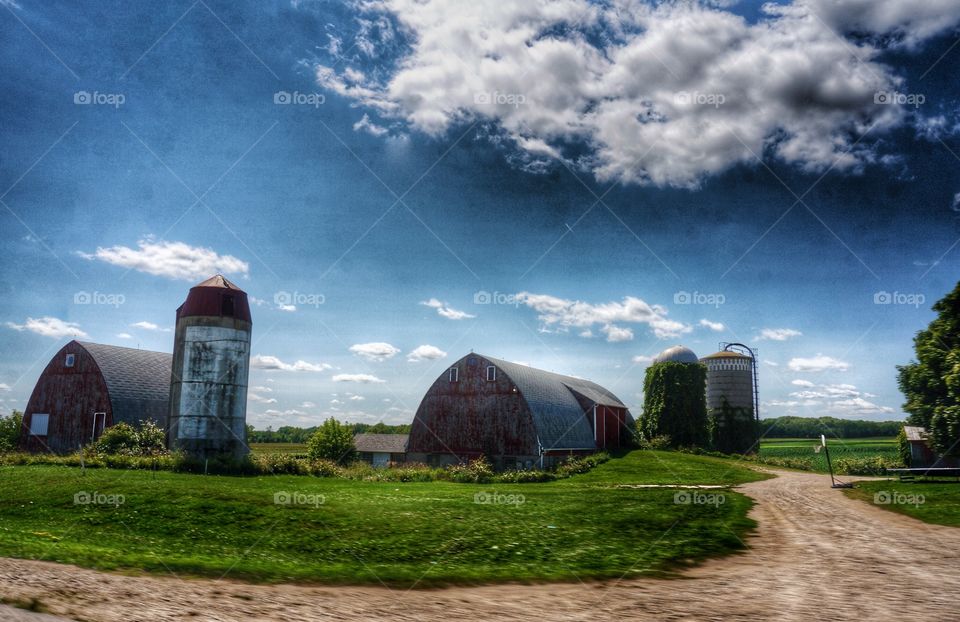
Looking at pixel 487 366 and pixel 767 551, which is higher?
pixel 487 366

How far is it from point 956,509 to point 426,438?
119 feet

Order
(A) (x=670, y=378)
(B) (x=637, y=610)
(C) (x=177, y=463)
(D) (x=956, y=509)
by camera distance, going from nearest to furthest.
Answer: (B) (x=637, y=610)
(D) (x=956, y=509)
(C) (x=177, y=463)
(A) (x=670, y=378)

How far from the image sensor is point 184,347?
3819 centimetres

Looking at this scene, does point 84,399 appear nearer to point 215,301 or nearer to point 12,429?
point 12,429

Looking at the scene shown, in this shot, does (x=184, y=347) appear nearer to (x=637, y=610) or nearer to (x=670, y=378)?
(x=637, y=610)

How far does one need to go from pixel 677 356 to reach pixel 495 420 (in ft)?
87.2

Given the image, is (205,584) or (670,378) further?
(670,378)

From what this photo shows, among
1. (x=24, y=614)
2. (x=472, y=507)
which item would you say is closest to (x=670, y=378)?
(x=472, y=507)

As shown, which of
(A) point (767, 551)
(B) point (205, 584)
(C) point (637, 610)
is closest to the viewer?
(C) point (637, 610)

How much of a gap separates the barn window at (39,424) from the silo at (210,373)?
1805cm

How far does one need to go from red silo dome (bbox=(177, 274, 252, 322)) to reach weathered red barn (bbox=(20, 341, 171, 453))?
484 inches

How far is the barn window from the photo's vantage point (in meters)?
47.9

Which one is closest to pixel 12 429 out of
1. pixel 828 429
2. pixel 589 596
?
pixel 589 596

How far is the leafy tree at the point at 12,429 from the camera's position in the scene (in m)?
49.1
